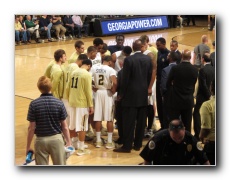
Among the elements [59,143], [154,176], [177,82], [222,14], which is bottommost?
[154,176]

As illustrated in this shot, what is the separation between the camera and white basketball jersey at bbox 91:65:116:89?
8.51 meters

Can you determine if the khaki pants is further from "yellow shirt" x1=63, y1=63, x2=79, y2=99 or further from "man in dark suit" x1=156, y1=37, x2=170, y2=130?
"man in dark suit" x1=156, y1=37, x2=170, y2=130

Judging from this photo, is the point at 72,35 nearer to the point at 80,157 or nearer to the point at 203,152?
the point at 80,157

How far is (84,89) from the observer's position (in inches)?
322

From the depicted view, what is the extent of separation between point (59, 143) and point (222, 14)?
254cm

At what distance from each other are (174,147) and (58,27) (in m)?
3.62

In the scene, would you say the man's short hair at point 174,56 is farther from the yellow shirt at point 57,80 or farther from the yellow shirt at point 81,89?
the yellow shirt at point 57,80

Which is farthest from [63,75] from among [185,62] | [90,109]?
[185,62]

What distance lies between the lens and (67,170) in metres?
7.31

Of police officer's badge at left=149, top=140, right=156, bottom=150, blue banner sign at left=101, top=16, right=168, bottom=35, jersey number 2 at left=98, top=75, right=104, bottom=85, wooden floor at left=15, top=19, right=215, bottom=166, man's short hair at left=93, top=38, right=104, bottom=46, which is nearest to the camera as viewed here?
police officer's badge at left=149, top=140, right=156, bottom=150

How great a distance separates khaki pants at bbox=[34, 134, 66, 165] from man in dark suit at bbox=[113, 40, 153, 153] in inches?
61.0

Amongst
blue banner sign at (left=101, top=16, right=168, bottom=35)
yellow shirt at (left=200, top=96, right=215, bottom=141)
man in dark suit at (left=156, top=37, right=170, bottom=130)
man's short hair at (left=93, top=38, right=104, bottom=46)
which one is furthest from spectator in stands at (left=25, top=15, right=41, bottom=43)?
yellow shirt at (left=200, top=96, right=215, bottom=141)

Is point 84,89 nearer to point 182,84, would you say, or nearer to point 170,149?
point 182,84

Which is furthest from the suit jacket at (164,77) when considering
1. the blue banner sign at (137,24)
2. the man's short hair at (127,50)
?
the blue banner sign at (137,24)
